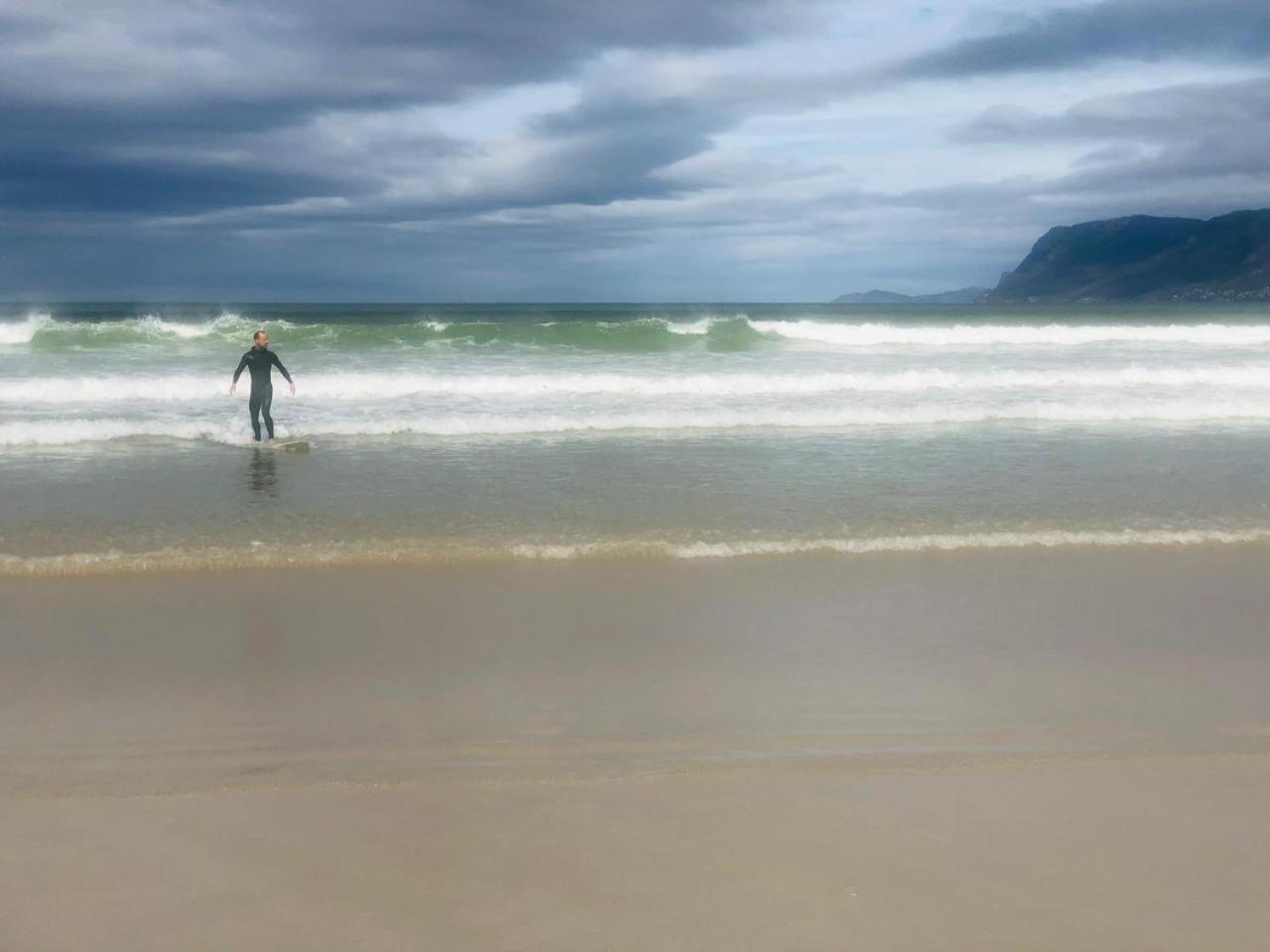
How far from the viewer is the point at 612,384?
19438 millimetres

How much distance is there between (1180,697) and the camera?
186 inches

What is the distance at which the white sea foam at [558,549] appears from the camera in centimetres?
700

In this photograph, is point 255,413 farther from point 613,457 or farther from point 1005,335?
point 1005,335

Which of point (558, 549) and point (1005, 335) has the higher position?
point (1005, 335)

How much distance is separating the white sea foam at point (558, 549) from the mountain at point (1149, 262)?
437 feet

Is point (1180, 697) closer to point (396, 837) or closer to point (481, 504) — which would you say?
point (396, 837)

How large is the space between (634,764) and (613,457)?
24.8 ft

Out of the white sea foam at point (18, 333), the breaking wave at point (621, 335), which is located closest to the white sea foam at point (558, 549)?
the breaking wave at point (621, 335)

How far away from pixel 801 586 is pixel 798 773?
274 cm

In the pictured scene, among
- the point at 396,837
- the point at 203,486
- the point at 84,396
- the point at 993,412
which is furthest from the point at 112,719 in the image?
the point at 84,396

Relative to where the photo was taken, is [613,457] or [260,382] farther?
[260,382]

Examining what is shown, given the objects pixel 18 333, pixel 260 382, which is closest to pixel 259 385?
pixel 260 382

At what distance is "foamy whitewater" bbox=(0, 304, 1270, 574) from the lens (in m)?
7.78

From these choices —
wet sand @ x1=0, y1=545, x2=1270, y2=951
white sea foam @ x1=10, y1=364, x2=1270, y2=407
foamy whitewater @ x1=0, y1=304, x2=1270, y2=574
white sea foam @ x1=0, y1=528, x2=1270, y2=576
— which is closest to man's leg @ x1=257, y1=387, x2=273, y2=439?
foamy whitewater @ x1=0, y1=304, x2=1270, y2=574
